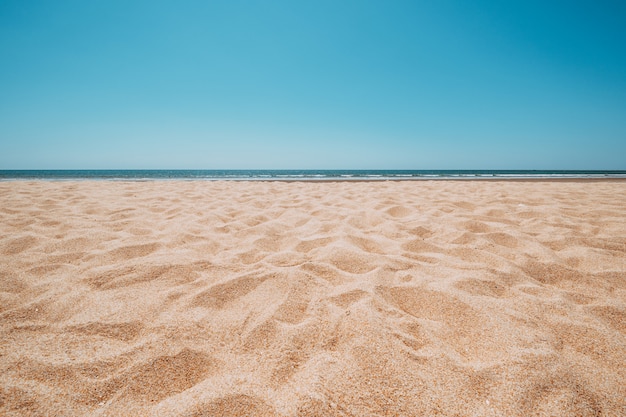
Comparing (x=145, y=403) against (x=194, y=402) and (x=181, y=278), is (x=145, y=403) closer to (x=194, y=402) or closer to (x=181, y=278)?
(x=194, y=402)

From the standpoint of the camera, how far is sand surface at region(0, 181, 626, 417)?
880mm

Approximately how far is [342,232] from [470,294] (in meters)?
1.19

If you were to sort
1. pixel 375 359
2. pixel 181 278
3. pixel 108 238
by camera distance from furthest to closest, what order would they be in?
pixel 108 238, pixel 181 278, pixel 375 359

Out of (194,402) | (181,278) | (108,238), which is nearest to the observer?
(194,402)

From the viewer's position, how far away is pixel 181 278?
1.69 meters

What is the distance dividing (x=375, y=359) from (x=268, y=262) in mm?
1069

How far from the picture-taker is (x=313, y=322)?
125 cm

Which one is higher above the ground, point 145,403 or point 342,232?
point 342,232

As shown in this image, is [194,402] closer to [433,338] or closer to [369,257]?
[433,338]

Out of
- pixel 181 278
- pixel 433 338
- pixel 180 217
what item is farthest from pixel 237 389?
pixel 180 217

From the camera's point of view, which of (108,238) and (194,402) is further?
(108,238)

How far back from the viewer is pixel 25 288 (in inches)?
59.8

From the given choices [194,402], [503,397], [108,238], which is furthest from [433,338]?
[108,238]

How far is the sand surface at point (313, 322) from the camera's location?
0.88 m
